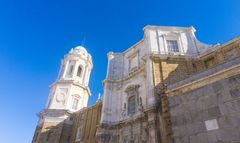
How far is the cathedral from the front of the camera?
874 cm

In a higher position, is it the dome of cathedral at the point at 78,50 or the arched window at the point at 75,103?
the dome of cathedral at the point at 78,50

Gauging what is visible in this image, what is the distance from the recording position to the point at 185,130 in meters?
9.14

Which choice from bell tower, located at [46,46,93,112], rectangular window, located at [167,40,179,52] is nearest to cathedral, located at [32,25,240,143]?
rectangular window, located at [167,40,179,52]

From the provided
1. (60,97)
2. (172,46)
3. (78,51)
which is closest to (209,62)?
(172,46)

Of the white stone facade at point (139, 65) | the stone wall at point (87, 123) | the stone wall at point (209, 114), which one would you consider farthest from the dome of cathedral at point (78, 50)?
the stone wall at point (209, 114)

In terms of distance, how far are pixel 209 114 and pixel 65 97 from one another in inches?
898

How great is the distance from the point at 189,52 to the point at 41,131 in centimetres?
2131

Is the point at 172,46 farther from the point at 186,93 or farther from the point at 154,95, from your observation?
the point at 186,93

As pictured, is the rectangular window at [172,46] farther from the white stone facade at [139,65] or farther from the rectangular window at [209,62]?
the rectangular window at [209,62]

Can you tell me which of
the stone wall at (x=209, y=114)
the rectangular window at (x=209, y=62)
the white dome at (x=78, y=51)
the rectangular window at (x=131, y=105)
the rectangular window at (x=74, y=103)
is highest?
the white dome at (x=78, y=51)

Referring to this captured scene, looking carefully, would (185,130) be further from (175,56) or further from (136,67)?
(136,67)

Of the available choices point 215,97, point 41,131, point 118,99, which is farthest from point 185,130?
point 41,131

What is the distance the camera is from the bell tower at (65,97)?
24.1m

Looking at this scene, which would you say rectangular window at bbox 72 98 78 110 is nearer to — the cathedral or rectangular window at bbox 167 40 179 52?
the cathedral
